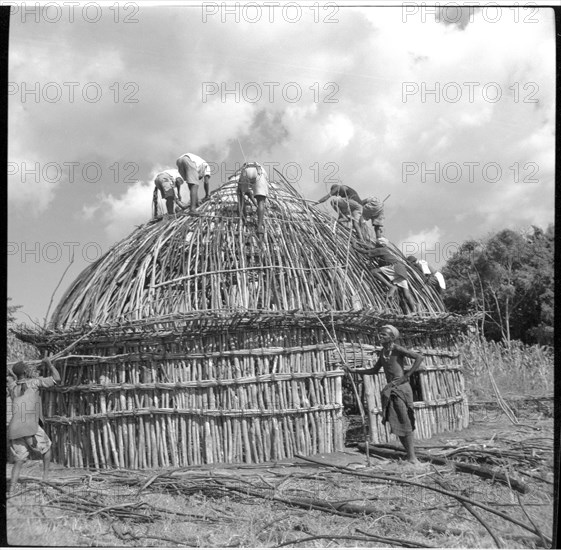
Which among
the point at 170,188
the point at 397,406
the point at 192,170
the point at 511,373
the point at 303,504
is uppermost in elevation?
the point at 192,170

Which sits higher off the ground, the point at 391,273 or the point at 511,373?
the point at 391,273

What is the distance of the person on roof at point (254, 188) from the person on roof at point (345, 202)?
169cm

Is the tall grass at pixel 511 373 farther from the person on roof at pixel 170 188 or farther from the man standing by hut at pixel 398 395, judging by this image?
the person on roof at pixel 170 188

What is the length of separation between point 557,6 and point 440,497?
4681 mm

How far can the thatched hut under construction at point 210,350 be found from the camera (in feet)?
24.9

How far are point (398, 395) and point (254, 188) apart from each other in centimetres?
402

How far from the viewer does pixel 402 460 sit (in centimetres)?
743

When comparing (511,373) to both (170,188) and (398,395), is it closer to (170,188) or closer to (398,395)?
(398,395)

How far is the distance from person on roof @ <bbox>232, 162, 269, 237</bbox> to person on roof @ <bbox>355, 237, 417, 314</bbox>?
2.00 m

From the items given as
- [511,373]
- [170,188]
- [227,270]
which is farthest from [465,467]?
[511,373]

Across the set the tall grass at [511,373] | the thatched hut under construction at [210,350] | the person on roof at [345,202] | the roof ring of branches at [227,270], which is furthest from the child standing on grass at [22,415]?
the tall grass at [511,373]

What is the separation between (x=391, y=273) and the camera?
9.88 meters

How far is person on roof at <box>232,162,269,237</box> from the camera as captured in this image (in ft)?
30.2

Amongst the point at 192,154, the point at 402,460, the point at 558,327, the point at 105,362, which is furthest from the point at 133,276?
the point at 558,327
